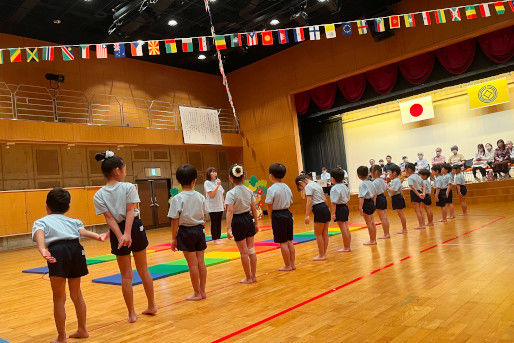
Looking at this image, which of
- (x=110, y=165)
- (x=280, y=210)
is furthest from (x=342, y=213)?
(x=110, y=165)

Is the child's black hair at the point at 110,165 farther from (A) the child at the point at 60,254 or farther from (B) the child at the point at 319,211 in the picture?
(B) the child at the point at 319,211

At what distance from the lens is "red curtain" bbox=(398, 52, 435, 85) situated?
11428 mm


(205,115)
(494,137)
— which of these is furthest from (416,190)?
(205,115)

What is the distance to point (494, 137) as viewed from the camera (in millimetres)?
12570

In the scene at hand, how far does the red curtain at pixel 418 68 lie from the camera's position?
450 inches

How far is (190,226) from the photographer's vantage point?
3.44m

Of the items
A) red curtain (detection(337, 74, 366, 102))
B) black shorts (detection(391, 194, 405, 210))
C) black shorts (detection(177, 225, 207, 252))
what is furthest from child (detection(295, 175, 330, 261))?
red curtain (detection(337, 74, 366, 102))

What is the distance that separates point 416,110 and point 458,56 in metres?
3.26

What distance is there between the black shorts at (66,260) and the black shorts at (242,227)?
1572 millimetres

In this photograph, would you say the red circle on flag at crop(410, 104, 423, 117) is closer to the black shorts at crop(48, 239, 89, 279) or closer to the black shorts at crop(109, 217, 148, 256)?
the black shorts at crop(109, 217, 148, 256)

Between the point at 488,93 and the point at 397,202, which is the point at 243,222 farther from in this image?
the point at 488,93

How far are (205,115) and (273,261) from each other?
9.54 meters

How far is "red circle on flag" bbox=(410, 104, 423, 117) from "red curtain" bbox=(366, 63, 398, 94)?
2.16m

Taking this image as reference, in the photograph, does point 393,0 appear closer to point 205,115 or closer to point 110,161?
point 205,115
